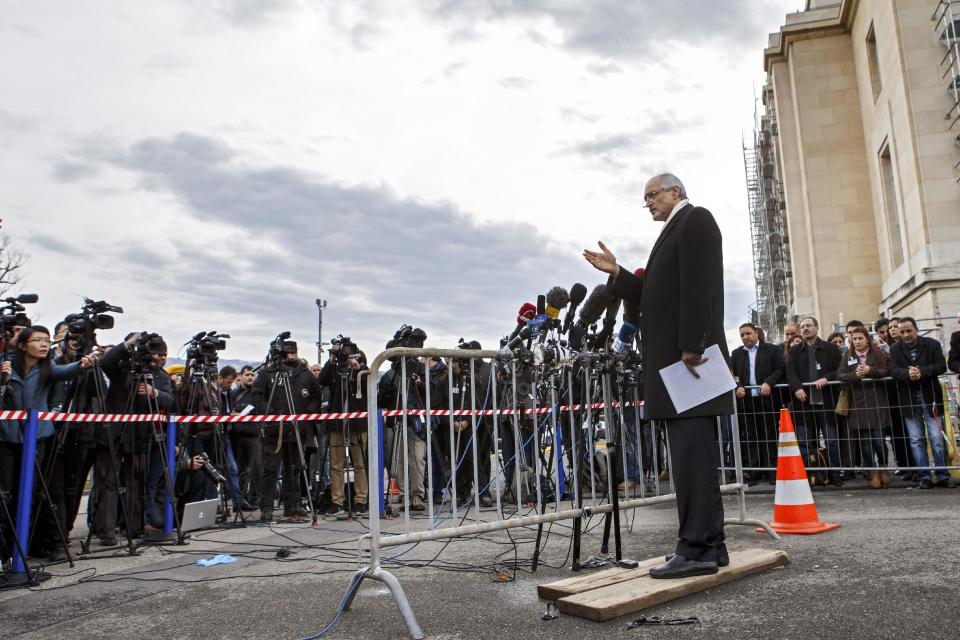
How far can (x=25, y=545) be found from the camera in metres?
5.45

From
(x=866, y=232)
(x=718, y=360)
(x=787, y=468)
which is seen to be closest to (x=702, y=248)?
(x=718, y=360)

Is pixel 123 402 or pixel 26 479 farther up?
pixel 123 402

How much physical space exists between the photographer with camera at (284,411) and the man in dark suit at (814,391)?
251 inches

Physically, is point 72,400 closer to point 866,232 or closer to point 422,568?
point 422,568

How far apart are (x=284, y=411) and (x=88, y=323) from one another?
3094 millimetres

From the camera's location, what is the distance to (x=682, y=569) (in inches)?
146

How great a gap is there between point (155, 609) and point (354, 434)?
524 cm

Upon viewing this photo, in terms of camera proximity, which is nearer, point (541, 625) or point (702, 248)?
point (541, 625)

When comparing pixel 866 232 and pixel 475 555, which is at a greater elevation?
pixel 866 232

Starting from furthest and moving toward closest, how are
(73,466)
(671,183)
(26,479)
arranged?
1. (73,466)
2. (26,479)
3. (671,183)

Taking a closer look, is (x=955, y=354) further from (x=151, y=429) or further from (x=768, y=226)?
(x=768, y=226)

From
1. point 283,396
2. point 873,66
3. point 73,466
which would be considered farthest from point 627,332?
point 873,66

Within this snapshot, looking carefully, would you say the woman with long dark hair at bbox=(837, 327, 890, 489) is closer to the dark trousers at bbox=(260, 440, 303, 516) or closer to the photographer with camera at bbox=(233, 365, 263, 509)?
the dark trousers at bbox=(260, 440, 303, 516)

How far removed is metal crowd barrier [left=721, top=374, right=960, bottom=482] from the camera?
28.2ft
